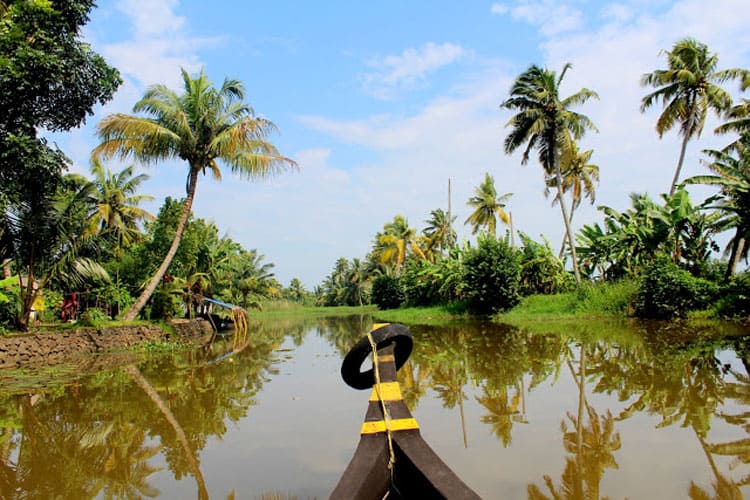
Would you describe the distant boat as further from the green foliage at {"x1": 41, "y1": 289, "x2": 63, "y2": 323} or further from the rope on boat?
the green foliage at {"x1": 41, "y1": 289, "x2": 63, "y2": 323}

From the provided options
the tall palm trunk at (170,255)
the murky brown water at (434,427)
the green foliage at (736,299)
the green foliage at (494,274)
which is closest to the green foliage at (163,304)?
the tall palm trunk at (170,255)

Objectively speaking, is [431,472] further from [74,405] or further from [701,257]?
[701,257]

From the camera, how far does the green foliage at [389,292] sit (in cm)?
3465

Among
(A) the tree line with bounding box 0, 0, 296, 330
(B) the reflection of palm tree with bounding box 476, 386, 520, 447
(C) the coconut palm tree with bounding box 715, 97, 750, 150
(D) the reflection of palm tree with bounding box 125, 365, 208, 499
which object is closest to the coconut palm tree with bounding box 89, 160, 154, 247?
(A) the tree line with bounding box 0, 0, 296, 330

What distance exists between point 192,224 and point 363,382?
1860cm

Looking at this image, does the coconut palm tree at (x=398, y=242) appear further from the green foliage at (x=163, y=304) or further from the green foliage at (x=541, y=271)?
the green foliage at (x=163, y=304)

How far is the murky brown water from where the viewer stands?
3365 mm

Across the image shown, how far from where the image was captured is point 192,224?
65.0ft

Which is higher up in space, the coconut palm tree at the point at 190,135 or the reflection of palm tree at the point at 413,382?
the coconut palm tree at the point at 190,135

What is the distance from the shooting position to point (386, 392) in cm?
258

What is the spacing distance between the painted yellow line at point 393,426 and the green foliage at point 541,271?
745 inches

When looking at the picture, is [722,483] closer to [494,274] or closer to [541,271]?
[494,274]

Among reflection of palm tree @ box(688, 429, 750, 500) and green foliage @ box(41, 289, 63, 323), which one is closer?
reflection of palm tree @ box(688, 429, 750, 500)

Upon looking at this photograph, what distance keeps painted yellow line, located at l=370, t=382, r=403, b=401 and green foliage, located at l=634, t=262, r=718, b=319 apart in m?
14.1
